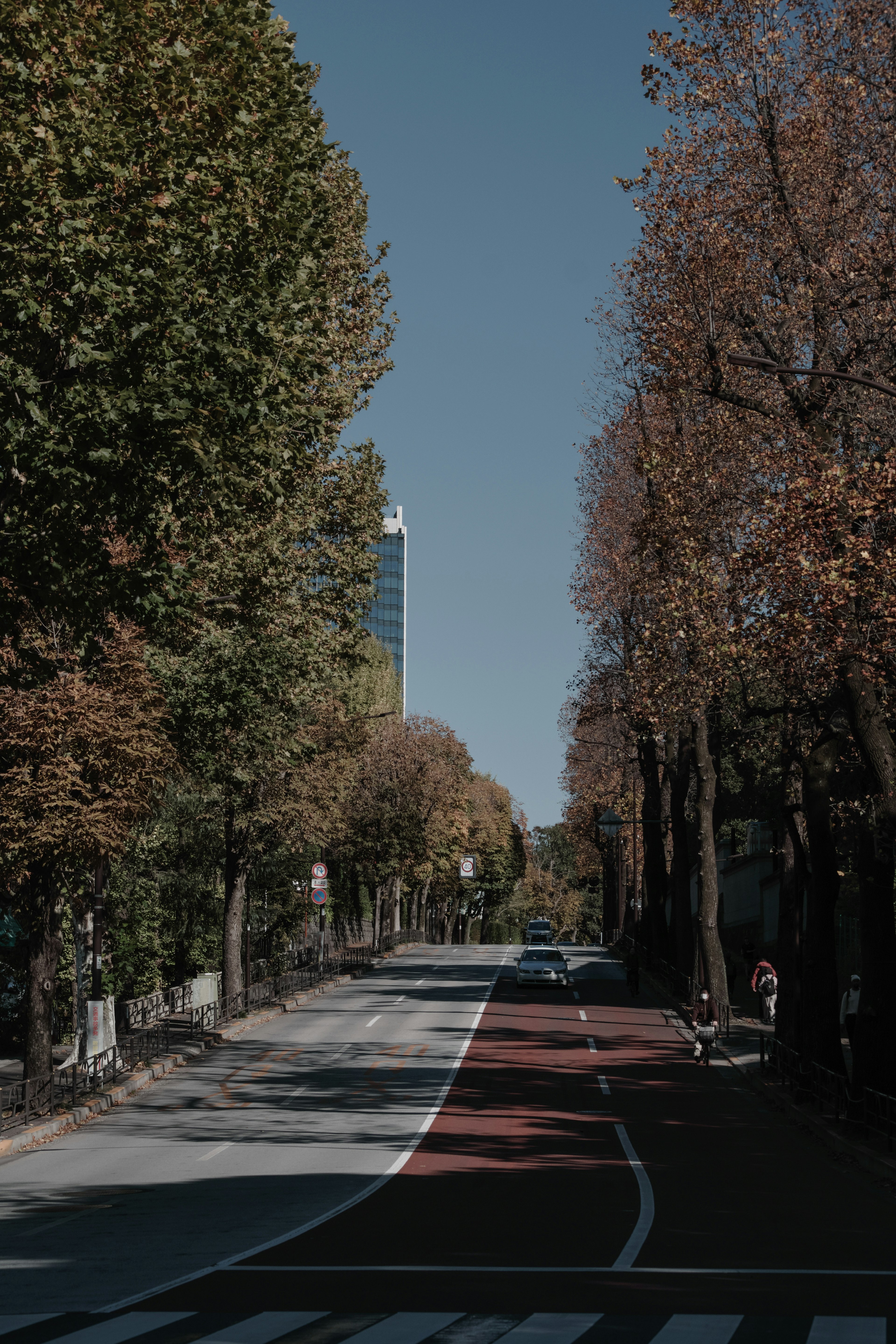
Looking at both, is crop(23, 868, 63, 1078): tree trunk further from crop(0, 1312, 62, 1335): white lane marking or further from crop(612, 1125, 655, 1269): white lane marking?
crop(0, 1312, 62, 1335): white lane marking

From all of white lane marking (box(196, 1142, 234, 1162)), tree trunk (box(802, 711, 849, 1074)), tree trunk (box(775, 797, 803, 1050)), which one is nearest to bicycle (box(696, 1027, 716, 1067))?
tree trunk (box(775, 797, 803, 1050))

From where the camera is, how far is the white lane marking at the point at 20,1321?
8656mm

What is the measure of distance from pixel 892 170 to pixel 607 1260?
14.5m

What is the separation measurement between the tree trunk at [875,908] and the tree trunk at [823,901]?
0.77 metres

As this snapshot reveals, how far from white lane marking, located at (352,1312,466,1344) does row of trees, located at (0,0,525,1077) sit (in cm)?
967

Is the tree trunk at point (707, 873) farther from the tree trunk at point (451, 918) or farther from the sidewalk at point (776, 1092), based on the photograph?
the tree trunk at point (451, 918)

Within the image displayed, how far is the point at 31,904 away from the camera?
25.8 metres

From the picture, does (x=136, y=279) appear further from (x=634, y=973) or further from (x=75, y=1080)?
(x=634, y=973)

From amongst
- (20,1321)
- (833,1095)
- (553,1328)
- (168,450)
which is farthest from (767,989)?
(20,1321)

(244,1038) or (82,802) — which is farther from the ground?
(82,802)

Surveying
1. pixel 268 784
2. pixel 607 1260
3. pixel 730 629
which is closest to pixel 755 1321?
pixel 607 1260

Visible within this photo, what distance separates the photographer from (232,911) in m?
42.8

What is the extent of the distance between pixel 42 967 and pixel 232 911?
56.5 ft

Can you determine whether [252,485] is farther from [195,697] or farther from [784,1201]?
[784,1201]
